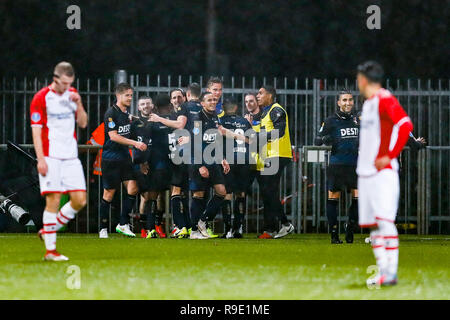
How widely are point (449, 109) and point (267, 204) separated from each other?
13.7ft

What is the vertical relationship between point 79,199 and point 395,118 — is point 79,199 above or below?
below

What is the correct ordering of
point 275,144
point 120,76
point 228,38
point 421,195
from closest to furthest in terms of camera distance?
point 275,144
point 120,76
point 421,195
point 228,38

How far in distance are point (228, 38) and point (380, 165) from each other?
51.2 feet

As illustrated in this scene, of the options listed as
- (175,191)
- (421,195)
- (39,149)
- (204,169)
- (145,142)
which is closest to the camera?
(39,149)

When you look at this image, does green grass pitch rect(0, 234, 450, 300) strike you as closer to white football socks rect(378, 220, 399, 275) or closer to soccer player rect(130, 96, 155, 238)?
white football socks rect(378, 220, 399, 275)

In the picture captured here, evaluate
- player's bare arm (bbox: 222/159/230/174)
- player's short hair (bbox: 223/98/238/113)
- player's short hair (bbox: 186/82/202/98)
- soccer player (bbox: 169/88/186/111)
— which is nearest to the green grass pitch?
player's bare arm (bbox: 222/159/230/174)

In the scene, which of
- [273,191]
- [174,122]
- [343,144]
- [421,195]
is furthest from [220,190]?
[421,195]

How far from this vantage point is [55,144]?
941 cm

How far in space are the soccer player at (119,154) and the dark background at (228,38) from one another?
6.97 meters

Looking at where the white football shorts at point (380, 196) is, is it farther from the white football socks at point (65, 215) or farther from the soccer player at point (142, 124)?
the soccer player at point (142, 124)

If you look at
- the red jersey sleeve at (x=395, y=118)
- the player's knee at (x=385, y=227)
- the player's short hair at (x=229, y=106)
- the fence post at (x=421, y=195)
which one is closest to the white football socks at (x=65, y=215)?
the player's knee at (x=385, y=227)

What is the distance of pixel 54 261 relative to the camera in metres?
9.37

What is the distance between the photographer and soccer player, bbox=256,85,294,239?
538 inches

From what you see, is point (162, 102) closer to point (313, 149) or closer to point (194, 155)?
point (194, 155)
